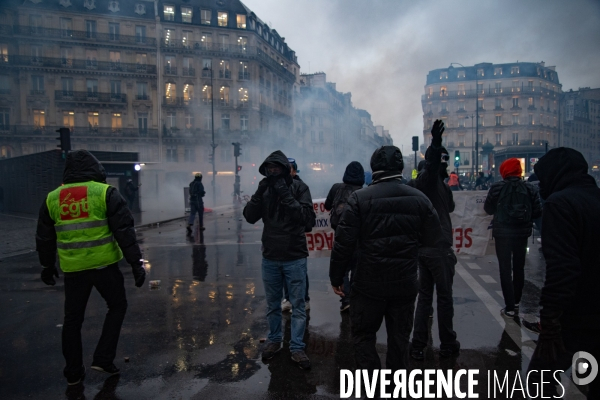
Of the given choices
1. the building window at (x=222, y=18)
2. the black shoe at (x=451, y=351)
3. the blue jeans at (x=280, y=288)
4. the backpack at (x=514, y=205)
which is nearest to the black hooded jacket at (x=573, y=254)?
the black shoe at (x=451, y=351)

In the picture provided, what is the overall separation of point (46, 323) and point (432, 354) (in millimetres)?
4535

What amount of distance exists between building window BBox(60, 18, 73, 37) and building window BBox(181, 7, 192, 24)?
1226cm

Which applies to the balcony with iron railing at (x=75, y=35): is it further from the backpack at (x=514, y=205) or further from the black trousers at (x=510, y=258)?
the black trousers at (x=510, y=258)

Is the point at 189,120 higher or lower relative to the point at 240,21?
lower

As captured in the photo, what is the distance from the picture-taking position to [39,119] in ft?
153

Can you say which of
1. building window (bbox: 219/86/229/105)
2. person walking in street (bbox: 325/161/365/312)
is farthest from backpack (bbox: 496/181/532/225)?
building window (bbox: 219/86/229/105)

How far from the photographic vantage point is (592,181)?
2.58 meters

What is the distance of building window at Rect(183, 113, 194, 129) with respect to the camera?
5187 centimetres

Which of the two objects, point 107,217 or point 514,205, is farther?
point 514,205

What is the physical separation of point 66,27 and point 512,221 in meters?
53.8

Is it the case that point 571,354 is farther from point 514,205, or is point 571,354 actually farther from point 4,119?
point 4,119

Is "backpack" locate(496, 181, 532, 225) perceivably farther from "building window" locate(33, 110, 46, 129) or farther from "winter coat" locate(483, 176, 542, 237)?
"building window" locate(33, 110, 46, 129)

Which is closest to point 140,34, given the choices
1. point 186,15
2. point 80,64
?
point 186,15

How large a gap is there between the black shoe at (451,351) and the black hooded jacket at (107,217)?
298 cm
